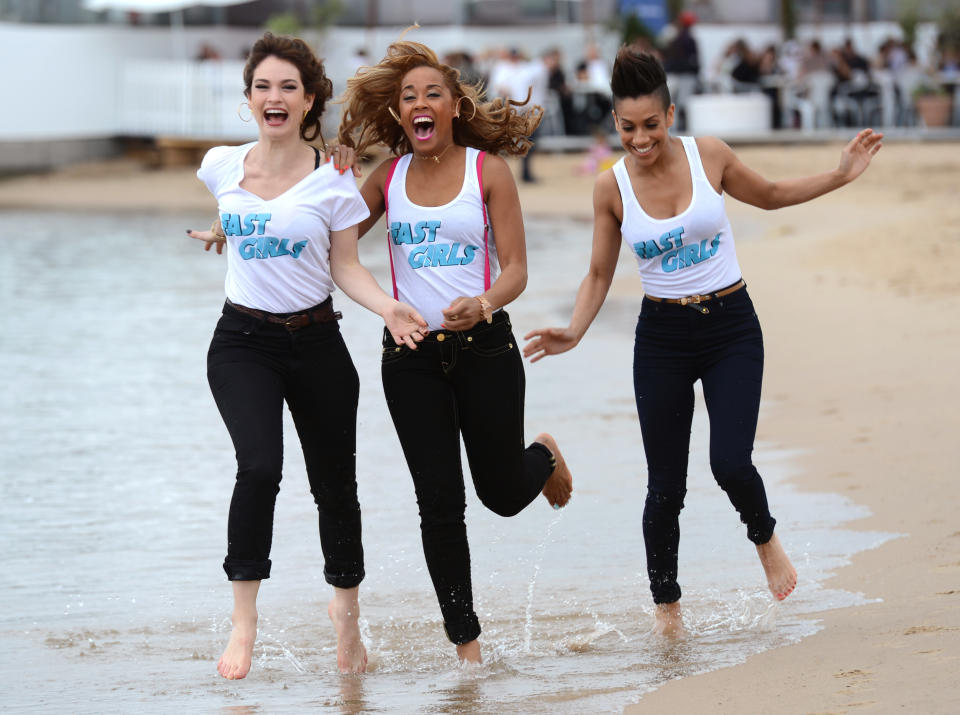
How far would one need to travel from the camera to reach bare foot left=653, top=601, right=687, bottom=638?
5156 mm

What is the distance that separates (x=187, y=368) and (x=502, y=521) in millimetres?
4591

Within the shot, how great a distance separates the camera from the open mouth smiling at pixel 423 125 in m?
4.83

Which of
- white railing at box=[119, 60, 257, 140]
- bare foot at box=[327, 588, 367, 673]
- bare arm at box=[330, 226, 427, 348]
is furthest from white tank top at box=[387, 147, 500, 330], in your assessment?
white railing at box=[119, 60, 257, 140]

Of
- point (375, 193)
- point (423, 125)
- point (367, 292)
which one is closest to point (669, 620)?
point (367, 292)

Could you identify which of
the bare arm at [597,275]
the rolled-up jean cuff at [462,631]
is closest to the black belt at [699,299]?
the bare arm at [597,275]

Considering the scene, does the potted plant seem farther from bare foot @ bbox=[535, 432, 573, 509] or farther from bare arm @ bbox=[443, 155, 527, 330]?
bare arm @ bbox=[443, 155, 527, 330]

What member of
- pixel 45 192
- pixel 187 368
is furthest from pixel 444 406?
pixel 45 192

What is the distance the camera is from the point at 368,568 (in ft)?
20.8

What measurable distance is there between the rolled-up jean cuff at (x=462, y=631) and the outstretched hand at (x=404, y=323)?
90 cm

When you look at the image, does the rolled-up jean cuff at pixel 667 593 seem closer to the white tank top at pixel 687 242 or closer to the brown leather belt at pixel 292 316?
the white tank top at pixel 687 242

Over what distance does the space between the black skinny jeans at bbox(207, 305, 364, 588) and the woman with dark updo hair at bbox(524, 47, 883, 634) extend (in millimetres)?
667

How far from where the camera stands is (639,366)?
16.8 ft

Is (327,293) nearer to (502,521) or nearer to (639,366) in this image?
(639,366)

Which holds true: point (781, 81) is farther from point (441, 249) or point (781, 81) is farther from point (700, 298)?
point (441, 249)
